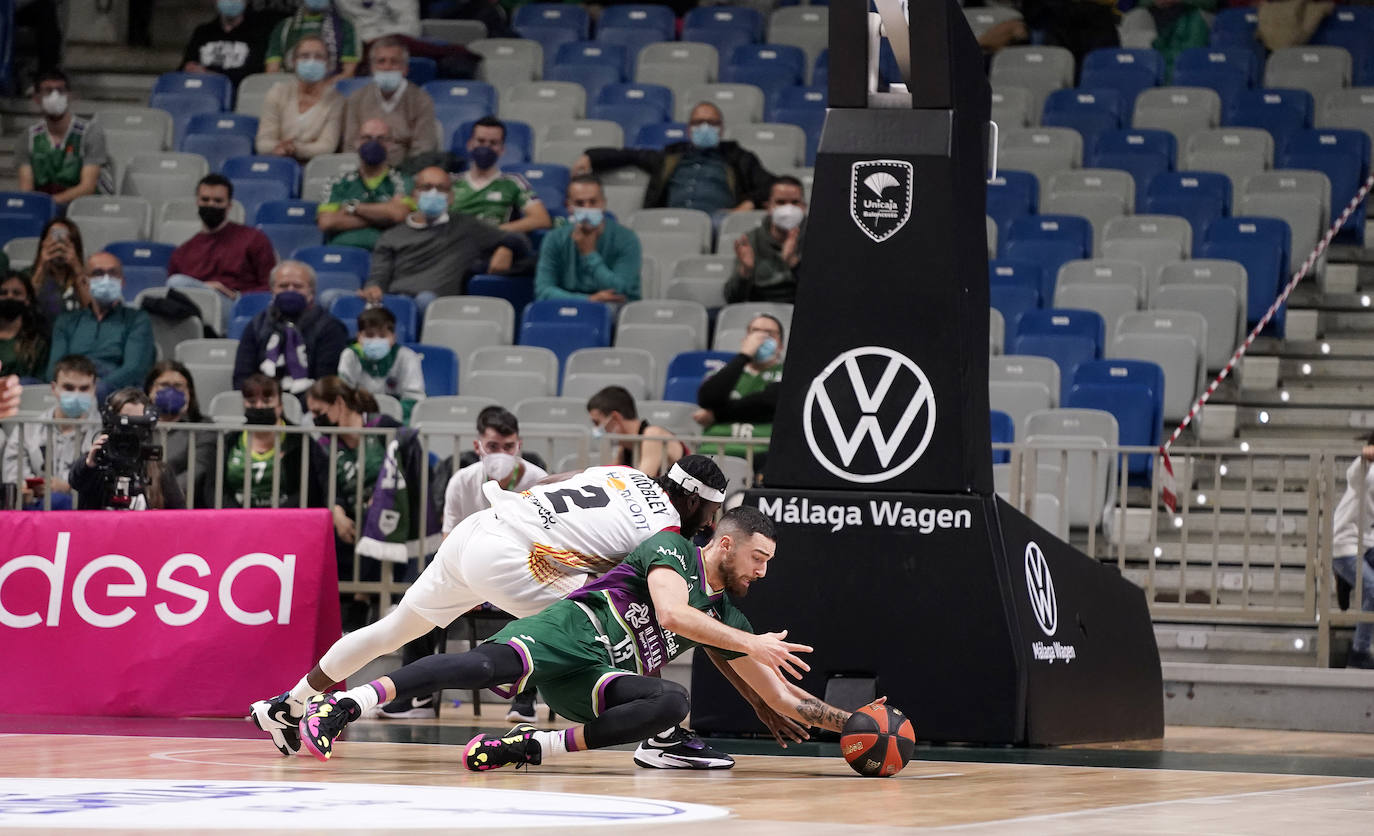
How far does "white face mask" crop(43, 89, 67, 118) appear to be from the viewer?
16297mm

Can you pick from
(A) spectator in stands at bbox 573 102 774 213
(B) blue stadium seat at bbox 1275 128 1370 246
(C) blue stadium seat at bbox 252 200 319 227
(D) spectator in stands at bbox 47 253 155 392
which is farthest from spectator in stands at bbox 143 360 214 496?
(B) blue stadium seat at bbox 1275 128 1370 246

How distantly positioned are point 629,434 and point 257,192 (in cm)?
701

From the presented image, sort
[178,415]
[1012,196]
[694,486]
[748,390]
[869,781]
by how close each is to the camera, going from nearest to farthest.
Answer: [869,781], [694,486], [178,415], [748,390], [1012,196]

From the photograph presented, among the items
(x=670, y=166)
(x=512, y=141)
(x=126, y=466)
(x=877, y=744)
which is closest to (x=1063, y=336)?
(x=670, y=166)

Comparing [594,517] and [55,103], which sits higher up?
[55,103]

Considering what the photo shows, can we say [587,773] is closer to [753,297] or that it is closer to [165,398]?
[165,398]

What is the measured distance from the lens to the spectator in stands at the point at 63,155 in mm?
16547

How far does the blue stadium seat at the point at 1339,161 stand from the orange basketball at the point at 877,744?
31.1ft

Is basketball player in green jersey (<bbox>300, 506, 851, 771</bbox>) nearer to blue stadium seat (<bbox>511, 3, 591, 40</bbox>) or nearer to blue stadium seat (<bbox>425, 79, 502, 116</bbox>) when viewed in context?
blue stadium seat (<bbox>425, 79, 502, 116</bbox>)

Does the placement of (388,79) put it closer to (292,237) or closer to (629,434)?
(292,237)

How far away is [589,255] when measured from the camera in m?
14.1

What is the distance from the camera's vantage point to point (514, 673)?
6.45 m

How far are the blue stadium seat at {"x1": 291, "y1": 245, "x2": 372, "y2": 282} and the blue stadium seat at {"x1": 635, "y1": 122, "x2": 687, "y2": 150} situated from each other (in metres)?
2.62

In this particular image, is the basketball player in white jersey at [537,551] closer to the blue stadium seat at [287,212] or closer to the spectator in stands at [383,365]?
the spectator in stands at [383,365]
